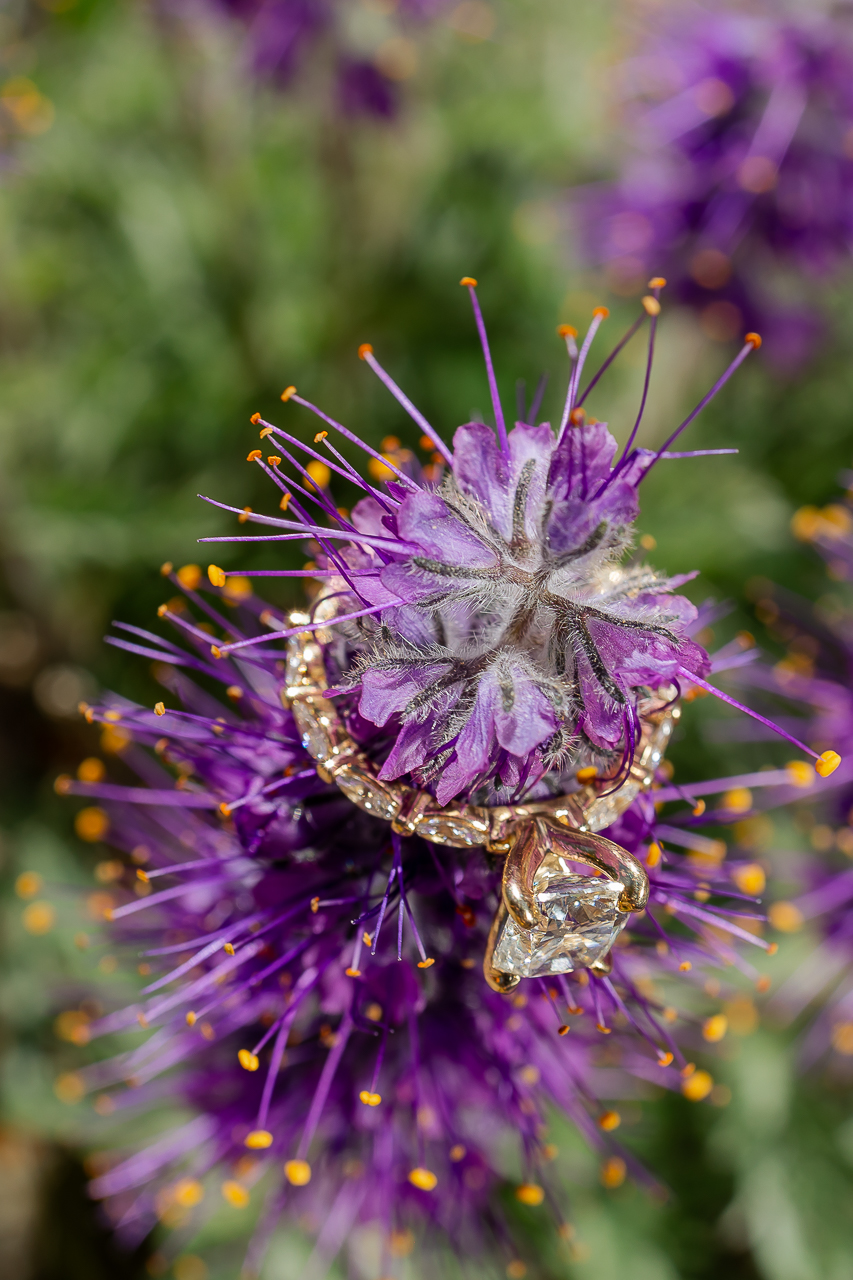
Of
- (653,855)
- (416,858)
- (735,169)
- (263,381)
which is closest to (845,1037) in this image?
(653,855)

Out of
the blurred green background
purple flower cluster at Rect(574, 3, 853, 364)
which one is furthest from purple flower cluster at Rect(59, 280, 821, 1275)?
purple flower cluster at Rect(574, 3, 853, 364)

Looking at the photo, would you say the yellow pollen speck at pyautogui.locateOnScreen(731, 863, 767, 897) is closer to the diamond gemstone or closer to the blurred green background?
the diamond gemstone

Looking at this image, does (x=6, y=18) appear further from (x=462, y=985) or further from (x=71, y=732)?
(x=462, y=985)

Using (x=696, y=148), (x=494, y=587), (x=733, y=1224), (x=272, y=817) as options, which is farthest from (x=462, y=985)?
(x=696, y=148)

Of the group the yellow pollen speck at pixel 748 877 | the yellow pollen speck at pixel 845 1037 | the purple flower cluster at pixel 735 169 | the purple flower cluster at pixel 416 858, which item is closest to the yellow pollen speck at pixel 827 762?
the purple flower cluster at pixel 416 858

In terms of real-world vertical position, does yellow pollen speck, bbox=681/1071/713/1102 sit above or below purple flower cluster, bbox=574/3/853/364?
below

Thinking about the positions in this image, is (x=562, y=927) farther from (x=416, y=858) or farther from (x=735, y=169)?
(x=735, y=169)
